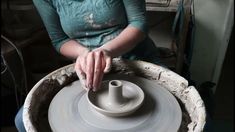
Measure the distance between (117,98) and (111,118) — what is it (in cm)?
7

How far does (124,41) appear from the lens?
47.5 inches

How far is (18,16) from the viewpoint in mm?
2080

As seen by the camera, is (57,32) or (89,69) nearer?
(89,69)

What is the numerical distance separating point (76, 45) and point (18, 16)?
3.06ft

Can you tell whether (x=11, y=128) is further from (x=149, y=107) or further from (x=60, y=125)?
(x=149, y=107)

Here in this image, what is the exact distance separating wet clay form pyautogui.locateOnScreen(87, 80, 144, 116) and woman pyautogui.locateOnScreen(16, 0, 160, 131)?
0.15m

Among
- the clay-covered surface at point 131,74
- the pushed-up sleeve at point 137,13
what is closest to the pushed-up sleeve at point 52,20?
the clay-covered surface at point 131,74

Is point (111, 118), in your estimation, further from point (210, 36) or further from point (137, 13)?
point (210, 36)

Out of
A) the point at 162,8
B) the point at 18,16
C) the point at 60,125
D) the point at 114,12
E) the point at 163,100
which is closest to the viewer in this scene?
the point at 60,125

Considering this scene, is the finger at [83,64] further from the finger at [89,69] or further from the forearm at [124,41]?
the forearm at [124,41]

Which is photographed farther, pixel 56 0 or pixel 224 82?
pixel 224 82

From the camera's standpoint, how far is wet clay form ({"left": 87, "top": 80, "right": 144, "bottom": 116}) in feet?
3.23

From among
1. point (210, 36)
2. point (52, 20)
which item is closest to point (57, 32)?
point (52, 20)

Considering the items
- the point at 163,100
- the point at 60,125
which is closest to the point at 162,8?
the point at 163,100
